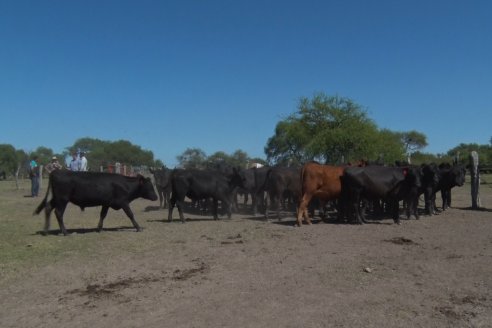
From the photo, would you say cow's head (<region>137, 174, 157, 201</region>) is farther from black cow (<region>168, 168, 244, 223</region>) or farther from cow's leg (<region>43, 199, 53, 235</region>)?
cow's leg (<region>43, 199, 53, 235</region>)

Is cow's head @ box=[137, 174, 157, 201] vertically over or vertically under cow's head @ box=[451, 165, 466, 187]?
under

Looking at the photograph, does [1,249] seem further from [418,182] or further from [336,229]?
[418,182]

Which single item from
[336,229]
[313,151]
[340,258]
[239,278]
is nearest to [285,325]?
[239,278]

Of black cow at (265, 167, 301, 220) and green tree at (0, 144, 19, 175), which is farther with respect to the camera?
green tree at (0, 144, 19, 175)

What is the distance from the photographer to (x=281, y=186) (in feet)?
49.4

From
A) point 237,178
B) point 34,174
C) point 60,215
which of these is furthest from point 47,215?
point 34,174

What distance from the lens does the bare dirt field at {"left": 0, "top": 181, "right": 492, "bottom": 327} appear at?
5.71m

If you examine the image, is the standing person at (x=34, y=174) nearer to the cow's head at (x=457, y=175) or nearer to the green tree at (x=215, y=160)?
the green tree at (x=215, y=160)

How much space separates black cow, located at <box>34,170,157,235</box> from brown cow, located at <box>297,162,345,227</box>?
4.40 m

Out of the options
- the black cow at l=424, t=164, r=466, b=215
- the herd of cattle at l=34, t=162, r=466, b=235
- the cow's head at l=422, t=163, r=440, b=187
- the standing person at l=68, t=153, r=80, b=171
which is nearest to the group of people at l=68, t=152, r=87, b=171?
the standing person at l=68, t=153, r=80, b=171

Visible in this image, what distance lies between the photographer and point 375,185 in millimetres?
13664

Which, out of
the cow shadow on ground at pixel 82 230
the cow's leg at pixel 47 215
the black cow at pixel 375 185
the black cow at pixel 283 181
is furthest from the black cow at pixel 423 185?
the cow's leg at pixel 47 215

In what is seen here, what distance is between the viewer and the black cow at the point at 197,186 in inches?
577

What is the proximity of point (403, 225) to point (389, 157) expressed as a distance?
20.5 meters
